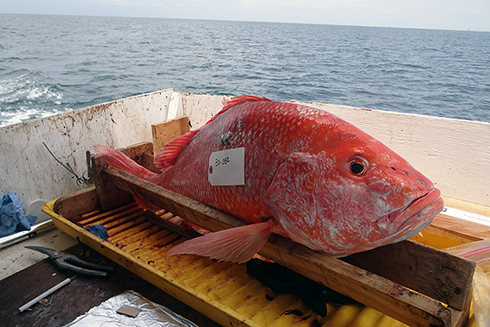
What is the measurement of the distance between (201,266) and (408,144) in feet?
9.37

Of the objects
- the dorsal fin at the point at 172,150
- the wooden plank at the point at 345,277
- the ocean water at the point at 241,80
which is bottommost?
the ocean water at the point at 241,80

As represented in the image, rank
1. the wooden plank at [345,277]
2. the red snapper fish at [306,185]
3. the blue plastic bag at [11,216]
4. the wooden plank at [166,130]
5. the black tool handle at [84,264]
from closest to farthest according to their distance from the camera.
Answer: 1. the wooden plank at [345,277]
2. the red snapper fish at [306,185]
3. the black tool handle at [84,264]
4. the blue plastic bag at [11,216]
5. the wooden plank at [166,130]

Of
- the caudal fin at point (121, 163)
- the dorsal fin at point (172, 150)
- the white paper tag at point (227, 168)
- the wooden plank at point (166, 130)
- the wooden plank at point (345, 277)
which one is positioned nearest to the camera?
the wooden plank at point (345, 277)

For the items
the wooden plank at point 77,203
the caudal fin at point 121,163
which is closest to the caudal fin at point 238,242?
the caudal fin at point 121,163

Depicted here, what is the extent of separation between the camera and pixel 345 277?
4.82 ft

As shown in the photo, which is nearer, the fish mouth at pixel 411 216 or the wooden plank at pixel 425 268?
the fish mouth at pixel 411 216

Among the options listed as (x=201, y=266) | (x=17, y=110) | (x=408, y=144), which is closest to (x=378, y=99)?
(x=408, y=144)

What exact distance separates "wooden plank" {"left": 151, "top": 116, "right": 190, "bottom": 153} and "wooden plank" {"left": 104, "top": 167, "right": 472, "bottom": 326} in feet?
6.51

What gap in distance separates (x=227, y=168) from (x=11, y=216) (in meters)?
2.42

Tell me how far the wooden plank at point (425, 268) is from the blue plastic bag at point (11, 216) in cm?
299

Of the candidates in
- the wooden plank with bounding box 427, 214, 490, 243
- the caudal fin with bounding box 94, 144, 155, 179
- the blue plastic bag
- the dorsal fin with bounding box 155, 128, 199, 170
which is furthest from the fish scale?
the wooden plank with bounding box 427, 214, 490, 243

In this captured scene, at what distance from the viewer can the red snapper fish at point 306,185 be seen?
4.62ft

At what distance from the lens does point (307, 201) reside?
5.04 feet

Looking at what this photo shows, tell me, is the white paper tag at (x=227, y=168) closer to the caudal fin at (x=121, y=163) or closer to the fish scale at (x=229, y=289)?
the fish scale at (x=229, y=289)
